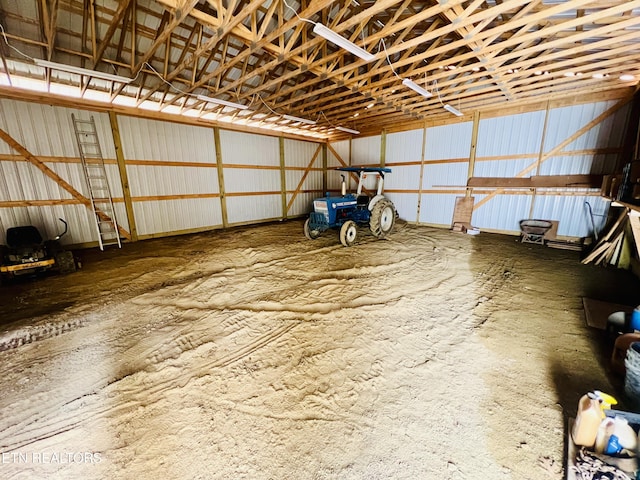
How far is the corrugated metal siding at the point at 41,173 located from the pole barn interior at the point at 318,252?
0.04 meters

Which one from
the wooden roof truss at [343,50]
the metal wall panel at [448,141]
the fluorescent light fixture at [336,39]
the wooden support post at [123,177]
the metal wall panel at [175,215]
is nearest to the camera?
the fluorescent light fixture at [336,39]

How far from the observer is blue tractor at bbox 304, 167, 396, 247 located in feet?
20.1

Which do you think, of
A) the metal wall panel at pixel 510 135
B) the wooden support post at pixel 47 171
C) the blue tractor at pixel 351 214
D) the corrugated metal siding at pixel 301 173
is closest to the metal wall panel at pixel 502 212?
the metal wall panel at pixel 510 135

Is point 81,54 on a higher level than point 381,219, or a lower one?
higher

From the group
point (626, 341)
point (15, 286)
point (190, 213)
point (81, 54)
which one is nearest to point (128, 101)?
point (81, 54)

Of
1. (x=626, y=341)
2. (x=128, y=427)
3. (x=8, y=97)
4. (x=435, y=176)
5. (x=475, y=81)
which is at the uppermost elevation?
(x=475, y=81)

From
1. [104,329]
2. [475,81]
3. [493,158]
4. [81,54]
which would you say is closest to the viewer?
[104,329]

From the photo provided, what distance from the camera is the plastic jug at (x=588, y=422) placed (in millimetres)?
1463

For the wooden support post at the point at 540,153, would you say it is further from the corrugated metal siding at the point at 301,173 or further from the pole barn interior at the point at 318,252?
the corrugated metal siding at the point at 301,173

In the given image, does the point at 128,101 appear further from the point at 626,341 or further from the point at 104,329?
the point at 626,341

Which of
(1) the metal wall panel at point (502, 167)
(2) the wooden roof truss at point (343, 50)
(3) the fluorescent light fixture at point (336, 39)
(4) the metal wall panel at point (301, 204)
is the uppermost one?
(2) the wooden roof truss at point (343, 50)

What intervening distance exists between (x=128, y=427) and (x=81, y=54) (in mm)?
6251

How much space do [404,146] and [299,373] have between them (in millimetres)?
8787

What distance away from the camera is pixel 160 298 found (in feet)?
11.9
